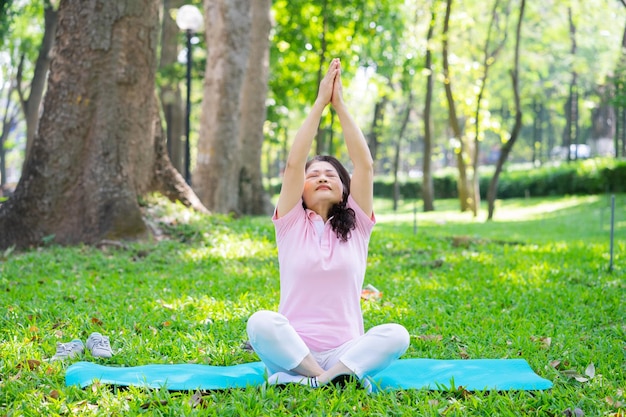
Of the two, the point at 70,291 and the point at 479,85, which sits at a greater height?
the point at 479,85

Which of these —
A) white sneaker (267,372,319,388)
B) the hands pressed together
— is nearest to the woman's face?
the hands pressed together

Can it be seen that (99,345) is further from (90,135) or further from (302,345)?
(90,135)

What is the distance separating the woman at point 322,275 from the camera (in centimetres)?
342

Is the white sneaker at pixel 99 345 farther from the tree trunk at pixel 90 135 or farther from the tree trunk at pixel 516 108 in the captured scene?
the tree trunk at pixel 516 108

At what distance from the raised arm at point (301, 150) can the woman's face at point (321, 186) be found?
5.3 inches

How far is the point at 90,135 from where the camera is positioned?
8.47 meters

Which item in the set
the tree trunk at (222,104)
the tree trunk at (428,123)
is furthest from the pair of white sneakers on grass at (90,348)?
the tree trunk at (428,123)

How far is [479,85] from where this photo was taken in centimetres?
2220

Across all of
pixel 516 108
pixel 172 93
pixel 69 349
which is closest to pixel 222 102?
pixel 172 93

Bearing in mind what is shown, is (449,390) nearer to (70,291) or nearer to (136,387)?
(136,387)

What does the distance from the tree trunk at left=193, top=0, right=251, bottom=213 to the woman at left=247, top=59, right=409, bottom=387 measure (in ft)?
25.7

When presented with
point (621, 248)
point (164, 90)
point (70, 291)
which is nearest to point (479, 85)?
point (164, 90)

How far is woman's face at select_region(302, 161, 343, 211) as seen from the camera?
380 cm

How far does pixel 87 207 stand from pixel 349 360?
5.71 m
